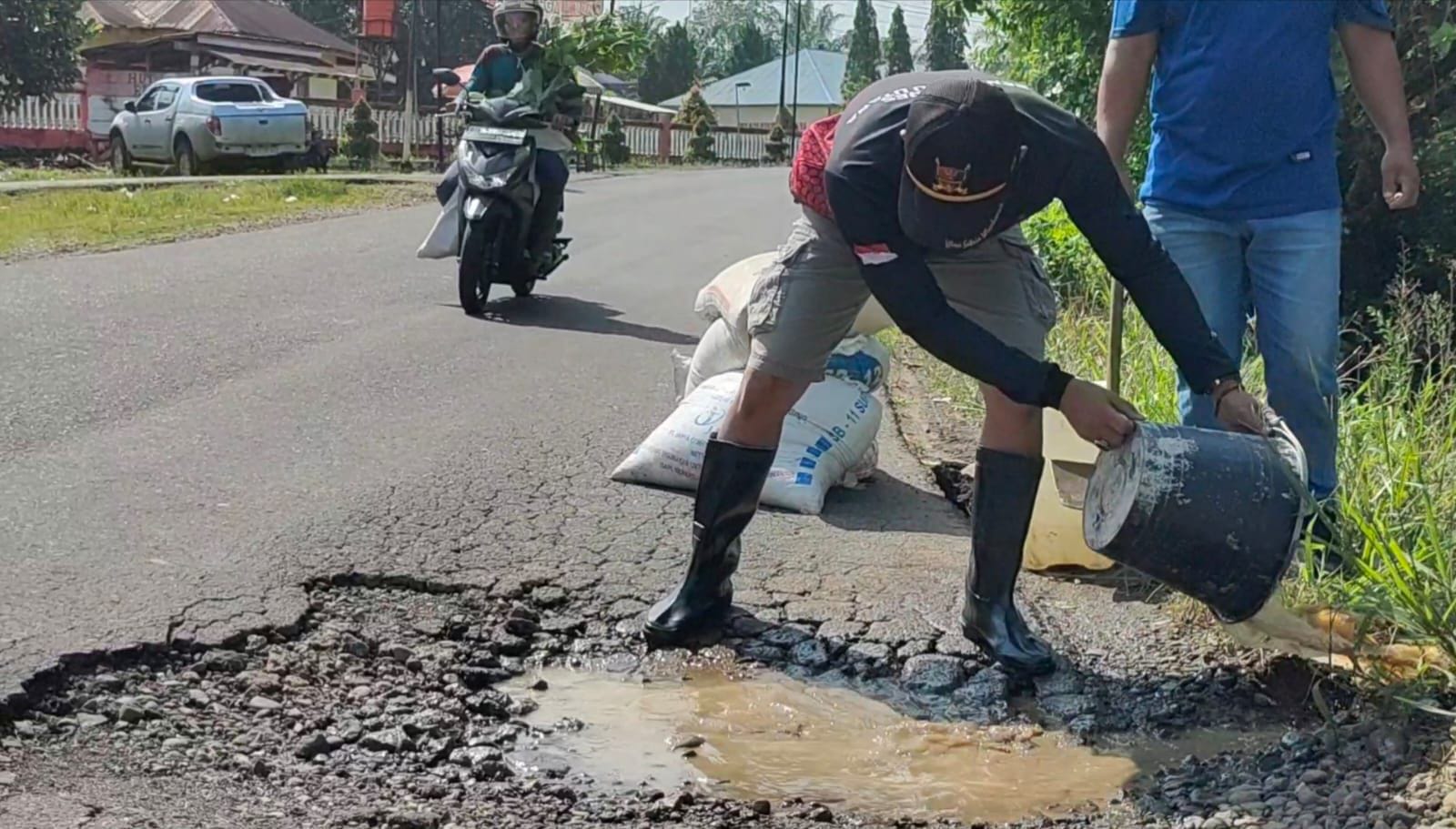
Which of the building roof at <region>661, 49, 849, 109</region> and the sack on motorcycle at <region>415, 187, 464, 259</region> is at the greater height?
the building roof at <region>661, 49, 849, 109</region>

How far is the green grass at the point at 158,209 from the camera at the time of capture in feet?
40.0

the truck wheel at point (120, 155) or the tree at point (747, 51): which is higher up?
the tree at point (747, 51)

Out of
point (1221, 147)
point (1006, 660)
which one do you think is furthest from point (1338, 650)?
point (1221, 147)

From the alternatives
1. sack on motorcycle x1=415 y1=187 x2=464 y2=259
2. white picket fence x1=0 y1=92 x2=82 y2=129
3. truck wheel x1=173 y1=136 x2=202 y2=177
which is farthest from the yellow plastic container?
white picket fence x1=0 y1=92 x2=82 y2=129

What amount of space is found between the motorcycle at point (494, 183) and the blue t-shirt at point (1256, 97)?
5.24m

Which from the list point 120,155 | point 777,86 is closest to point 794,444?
point 120,155

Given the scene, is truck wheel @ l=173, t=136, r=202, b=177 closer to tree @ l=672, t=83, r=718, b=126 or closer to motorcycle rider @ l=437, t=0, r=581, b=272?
motorcycle rider @ l=437, t=0, r=581, b=272

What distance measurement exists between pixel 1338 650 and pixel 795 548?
1.70 metres

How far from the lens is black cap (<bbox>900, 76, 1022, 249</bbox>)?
3258 mm

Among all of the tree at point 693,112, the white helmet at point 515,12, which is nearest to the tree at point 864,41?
the tree at point 693,112

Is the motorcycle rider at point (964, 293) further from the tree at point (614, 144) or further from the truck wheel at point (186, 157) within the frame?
the tree at point (614, 144)

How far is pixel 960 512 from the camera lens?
5.51 meters

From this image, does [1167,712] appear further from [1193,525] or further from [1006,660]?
[1193,525]

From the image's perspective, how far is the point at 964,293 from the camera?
3.87m
